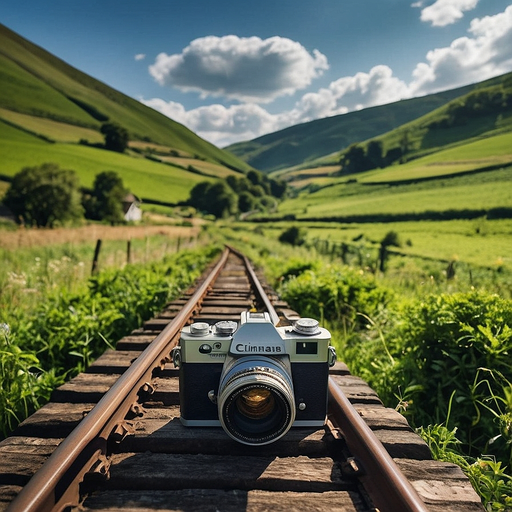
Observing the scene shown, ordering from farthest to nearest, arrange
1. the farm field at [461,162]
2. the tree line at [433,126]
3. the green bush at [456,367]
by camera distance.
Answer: the tree line at [433,126], the farm field at [461,162], the green bush at [456,367]

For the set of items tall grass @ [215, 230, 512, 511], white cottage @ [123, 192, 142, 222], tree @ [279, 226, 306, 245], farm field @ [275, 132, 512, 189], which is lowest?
tall grass @ [215, 230, 512, 511]

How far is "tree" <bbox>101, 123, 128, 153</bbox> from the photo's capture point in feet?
313

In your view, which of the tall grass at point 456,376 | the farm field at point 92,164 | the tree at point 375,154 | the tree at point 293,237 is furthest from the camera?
the tree at point 375,154

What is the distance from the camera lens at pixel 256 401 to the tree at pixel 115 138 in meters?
102

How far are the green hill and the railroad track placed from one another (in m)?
62.6

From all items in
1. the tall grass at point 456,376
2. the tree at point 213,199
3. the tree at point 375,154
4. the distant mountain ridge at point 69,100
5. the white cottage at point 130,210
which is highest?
the distant mountain ridge at point 69,100

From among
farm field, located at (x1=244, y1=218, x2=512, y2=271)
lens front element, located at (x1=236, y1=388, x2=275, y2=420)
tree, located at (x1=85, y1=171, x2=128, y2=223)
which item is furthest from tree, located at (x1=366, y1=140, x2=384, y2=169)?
lens front element, located at (x1=236, y1=388, x2=275, y2=420)

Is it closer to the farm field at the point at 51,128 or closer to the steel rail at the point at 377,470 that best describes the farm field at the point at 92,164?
the farm field at the point at 51,128

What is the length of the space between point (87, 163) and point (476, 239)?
66780 mm

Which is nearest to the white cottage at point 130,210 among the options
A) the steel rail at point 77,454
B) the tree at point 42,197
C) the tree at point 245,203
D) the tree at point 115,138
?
the tree at point 42,197

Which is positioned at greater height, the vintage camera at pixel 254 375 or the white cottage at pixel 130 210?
→ the white cottage at pixel 130 210

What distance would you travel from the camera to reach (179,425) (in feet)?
7.30

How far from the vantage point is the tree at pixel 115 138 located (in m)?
95.3

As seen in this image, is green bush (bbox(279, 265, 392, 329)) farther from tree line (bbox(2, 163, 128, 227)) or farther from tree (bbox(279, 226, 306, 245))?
tree line (bbox(2, 163, 128, 227))
